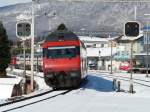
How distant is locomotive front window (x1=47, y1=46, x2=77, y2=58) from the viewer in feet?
130

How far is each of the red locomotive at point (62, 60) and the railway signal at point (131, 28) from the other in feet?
11.0

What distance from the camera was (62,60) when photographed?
3959 centimetres

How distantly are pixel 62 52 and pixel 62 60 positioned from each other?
544 millimetres

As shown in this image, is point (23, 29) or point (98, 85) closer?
point (23, 29)

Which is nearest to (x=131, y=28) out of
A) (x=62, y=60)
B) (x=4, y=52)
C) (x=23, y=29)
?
(x=62, y=60)

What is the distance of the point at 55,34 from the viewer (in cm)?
4016

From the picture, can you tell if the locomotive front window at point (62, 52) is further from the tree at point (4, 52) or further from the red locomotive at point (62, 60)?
the tree at point (4, 52)

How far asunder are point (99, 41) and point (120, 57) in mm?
65145

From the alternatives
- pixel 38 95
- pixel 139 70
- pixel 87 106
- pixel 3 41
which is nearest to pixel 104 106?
pixel 87 106

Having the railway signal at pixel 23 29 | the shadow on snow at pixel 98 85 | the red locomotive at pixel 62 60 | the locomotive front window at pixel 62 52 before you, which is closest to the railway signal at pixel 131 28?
the red locomotive at pixel 62 60

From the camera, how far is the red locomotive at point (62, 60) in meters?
39.4

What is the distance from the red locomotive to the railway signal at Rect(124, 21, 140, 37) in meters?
3.36

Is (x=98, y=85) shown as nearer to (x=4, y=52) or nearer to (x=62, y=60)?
(x=62, y=60)

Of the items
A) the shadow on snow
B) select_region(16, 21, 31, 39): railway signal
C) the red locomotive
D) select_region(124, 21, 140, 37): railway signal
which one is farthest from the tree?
select_region(124, 21, 140, 37): railway signal
